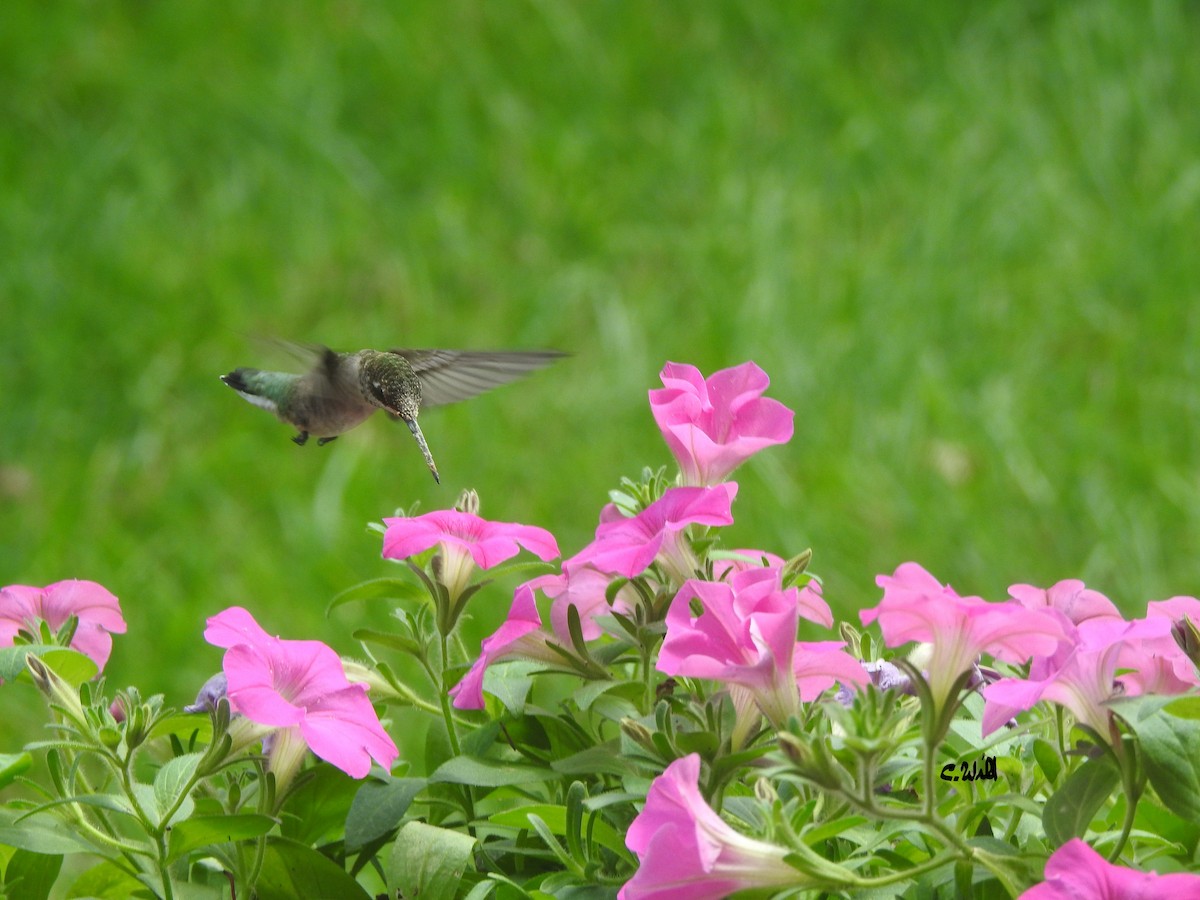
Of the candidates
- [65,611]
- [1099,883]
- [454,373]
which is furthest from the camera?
[454,373]

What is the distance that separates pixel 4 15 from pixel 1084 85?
3001 millimetres

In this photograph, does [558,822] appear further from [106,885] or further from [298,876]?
[106,885]

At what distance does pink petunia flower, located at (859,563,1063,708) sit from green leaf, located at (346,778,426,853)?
314 millimetres

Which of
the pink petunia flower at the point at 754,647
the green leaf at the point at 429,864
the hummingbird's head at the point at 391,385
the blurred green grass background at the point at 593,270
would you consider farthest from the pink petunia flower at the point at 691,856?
the blurred green grass background at the point at 593,270

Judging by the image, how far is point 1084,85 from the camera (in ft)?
12.8

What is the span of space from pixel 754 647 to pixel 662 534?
Answer: 0.09 m

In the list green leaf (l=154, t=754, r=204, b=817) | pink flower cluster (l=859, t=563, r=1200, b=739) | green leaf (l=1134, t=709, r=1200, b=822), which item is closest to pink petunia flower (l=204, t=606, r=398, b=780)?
green leaf (l=154, t=754, r=204, b=817)

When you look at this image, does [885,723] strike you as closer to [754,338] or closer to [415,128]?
[754,338]

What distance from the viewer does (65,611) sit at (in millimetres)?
971

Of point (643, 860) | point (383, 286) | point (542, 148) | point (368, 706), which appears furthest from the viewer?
point (542, 148)

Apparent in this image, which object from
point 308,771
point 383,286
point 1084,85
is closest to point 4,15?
point 383,286

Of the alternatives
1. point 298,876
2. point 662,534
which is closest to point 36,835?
point 298,876

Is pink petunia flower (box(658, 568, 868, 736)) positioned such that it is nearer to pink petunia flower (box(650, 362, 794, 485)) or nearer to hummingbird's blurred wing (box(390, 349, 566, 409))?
pink petunia flower (box(650, 362, 794, 485))

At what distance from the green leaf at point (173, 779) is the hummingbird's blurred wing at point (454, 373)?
471 millimetres
